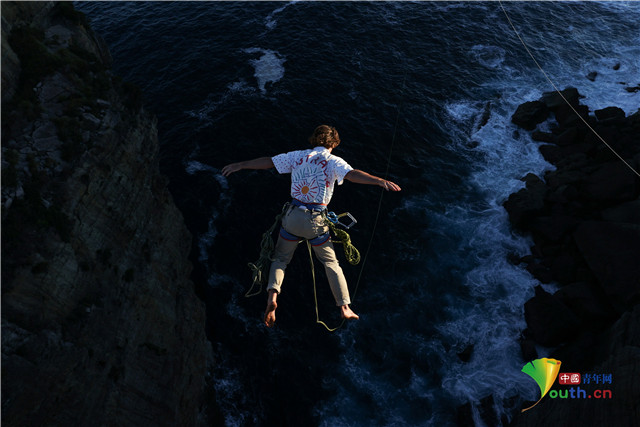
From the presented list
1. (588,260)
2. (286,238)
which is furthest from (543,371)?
(286,238)

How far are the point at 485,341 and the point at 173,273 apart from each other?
69.2 feet

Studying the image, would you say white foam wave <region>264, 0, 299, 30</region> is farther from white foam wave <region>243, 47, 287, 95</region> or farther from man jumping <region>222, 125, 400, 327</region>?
man jumping <region>222, 125, 400, 327</region>

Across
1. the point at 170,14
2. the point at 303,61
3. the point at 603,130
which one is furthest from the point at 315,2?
the point at 603,130

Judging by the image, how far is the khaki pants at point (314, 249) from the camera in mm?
12116

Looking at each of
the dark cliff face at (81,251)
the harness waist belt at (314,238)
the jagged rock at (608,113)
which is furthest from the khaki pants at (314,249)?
the jagged rock at (608,113)

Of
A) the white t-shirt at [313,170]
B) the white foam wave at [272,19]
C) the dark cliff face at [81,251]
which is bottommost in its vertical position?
the white foam wave at [272,19]

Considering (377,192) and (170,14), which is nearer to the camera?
(377,192)

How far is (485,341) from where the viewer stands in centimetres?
2730

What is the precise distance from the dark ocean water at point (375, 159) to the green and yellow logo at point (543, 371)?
0.66m

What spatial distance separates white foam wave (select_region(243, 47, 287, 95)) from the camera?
45.6 m

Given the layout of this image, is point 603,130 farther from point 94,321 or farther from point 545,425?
point 94,321

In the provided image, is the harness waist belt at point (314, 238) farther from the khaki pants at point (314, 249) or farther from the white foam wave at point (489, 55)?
the white foam wave at point (489, 55)

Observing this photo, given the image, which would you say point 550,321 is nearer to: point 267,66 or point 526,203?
point 526,203

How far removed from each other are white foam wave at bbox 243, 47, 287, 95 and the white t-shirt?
1388 inches
